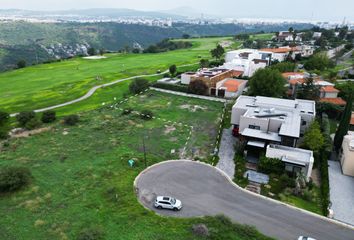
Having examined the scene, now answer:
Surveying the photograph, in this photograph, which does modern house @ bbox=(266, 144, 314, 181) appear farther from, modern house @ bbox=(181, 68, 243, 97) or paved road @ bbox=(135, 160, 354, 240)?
modern house @ bbox=(181, 68, 243, 97)

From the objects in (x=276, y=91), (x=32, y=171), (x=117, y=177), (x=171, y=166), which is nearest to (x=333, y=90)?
(x=276, y=91)

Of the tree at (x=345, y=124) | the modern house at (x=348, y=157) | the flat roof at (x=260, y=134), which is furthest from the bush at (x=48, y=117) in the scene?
the tree at (x=345, y=124)

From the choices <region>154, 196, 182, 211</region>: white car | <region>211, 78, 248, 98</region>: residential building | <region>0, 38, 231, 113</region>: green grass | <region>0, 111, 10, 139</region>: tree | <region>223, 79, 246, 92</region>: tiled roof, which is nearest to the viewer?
<region>154, 196, 182, 211</region>: white car

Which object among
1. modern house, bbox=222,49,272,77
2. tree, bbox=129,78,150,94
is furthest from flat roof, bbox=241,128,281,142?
modern house, bbox=222,49,272,77

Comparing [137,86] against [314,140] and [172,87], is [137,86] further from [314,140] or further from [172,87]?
[314,140]

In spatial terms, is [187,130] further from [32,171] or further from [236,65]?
[236,65]

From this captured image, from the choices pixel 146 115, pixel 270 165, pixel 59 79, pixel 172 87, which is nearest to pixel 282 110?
pixel 270 165
